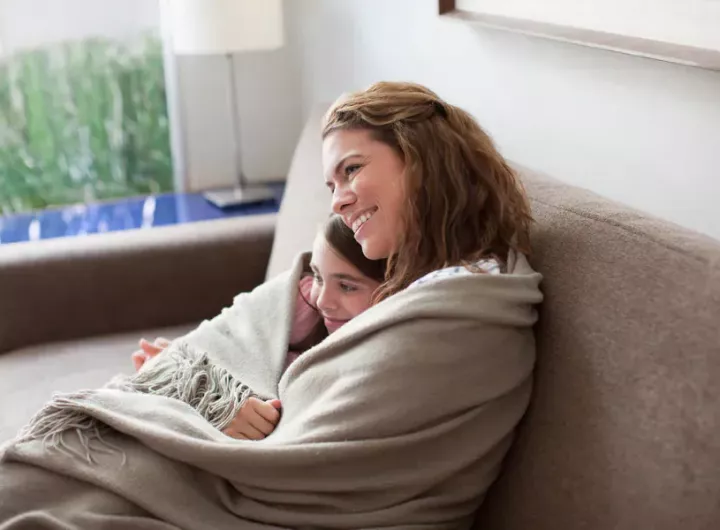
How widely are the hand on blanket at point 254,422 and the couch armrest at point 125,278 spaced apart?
2.66 ft

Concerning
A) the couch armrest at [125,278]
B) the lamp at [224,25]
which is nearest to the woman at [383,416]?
the couch armrest at [125,278]

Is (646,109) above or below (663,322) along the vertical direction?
above

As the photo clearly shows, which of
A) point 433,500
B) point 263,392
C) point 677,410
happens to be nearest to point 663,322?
point 677,410

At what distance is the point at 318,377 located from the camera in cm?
115

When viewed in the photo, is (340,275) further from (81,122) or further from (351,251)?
(81,122)

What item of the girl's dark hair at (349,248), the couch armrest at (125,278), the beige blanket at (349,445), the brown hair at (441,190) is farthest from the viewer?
the couch armrest at (125,278)

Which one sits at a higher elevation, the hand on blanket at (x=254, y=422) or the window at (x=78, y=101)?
the window at (x=78, y=101)

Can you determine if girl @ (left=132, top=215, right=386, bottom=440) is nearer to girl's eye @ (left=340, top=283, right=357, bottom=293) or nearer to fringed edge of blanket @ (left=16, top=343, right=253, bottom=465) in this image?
girl's eye @ (left=340, top=283, right=357, bottom=293)

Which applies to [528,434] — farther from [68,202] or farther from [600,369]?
Result: [68,202]

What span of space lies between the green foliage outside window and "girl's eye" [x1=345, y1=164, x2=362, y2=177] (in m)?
1.76

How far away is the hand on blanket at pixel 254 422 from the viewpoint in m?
1.22

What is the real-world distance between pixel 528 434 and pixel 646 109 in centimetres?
54

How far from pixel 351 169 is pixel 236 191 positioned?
154cm

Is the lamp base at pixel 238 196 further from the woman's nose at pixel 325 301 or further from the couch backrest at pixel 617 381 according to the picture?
the couch backrest at pixel 617 381
